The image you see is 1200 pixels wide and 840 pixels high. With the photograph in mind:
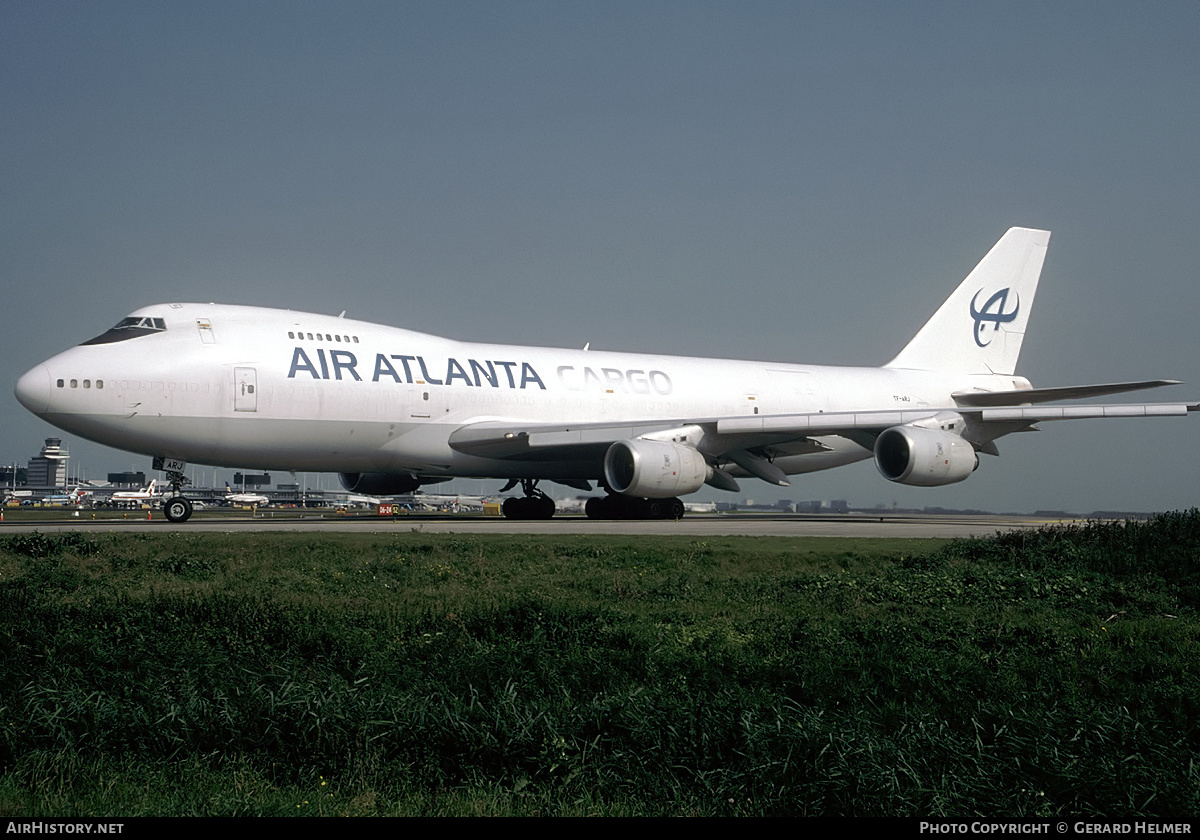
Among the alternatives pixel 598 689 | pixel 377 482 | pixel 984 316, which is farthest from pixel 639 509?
pixel 598 689

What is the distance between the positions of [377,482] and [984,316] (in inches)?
810

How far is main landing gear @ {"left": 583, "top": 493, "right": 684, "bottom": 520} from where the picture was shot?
26891 millimetres

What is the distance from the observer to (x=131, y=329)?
21.7 metres

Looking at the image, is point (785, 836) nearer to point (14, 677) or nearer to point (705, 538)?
point (14, 677)

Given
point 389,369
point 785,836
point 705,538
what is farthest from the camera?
point 389,369

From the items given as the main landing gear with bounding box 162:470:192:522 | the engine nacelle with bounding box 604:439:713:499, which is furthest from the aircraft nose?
the engine nacelle with bounding box 604:439:713:499

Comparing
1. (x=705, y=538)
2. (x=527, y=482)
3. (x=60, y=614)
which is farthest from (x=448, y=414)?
(x=60, y=614)

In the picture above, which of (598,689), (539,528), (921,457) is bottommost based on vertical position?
(598,689)

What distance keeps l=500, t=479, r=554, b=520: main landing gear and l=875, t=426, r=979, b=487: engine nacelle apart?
8614 mm

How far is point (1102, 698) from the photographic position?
7.15 meters

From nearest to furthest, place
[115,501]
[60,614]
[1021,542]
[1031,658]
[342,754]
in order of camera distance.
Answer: [342,754] → [1031,658] → [60,614] → [1021,542] → [115,501]

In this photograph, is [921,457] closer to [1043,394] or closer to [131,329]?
[1043,394]

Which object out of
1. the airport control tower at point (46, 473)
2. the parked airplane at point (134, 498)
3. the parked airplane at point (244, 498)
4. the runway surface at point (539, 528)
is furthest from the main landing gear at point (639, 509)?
the airport control tower at point (46, 473)

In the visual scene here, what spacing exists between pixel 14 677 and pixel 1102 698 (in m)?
7.40
